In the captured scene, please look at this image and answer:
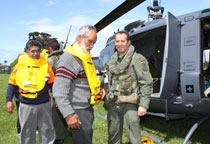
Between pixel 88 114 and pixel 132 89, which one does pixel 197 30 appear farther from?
pixel 88 114

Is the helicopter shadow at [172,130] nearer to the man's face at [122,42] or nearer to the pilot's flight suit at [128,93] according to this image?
the pilot's flight suit at [128,93]

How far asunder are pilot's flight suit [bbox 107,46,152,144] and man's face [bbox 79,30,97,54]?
2.40 feet

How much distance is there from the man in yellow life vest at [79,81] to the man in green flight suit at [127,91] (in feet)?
2.19

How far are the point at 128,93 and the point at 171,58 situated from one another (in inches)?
57.0

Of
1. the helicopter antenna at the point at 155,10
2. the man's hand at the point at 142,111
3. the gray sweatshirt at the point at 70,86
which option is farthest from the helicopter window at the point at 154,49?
the gray sweatshirt at the point at 70,86

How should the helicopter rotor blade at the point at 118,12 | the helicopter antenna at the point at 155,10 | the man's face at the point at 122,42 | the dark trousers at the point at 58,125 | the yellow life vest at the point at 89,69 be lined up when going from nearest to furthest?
the yellow life vest at the point at 89,69 → the man's face at the point at 122,42 → the dark trousers at the point at 58,125 → the helicopter rotor blade at the point at 118,12 → the helicopter antenna at the point at 155,10

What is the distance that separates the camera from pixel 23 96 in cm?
254

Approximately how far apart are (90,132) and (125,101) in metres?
0.73

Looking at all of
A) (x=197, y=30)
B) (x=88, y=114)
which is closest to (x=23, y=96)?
(x=88, y=114)

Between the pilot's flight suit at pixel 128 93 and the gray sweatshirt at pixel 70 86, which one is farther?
the pilot's flight suit at pixel 128 93

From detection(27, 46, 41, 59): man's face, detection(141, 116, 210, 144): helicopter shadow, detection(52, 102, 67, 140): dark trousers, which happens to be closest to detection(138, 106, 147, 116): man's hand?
detection(52, 102, 67, 140): dark trousers

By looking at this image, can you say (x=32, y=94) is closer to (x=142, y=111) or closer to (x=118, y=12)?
(x=142, y=111)

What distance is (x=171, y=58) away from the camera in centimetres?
363

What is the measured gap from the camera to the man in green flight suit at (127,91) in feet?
8.39
